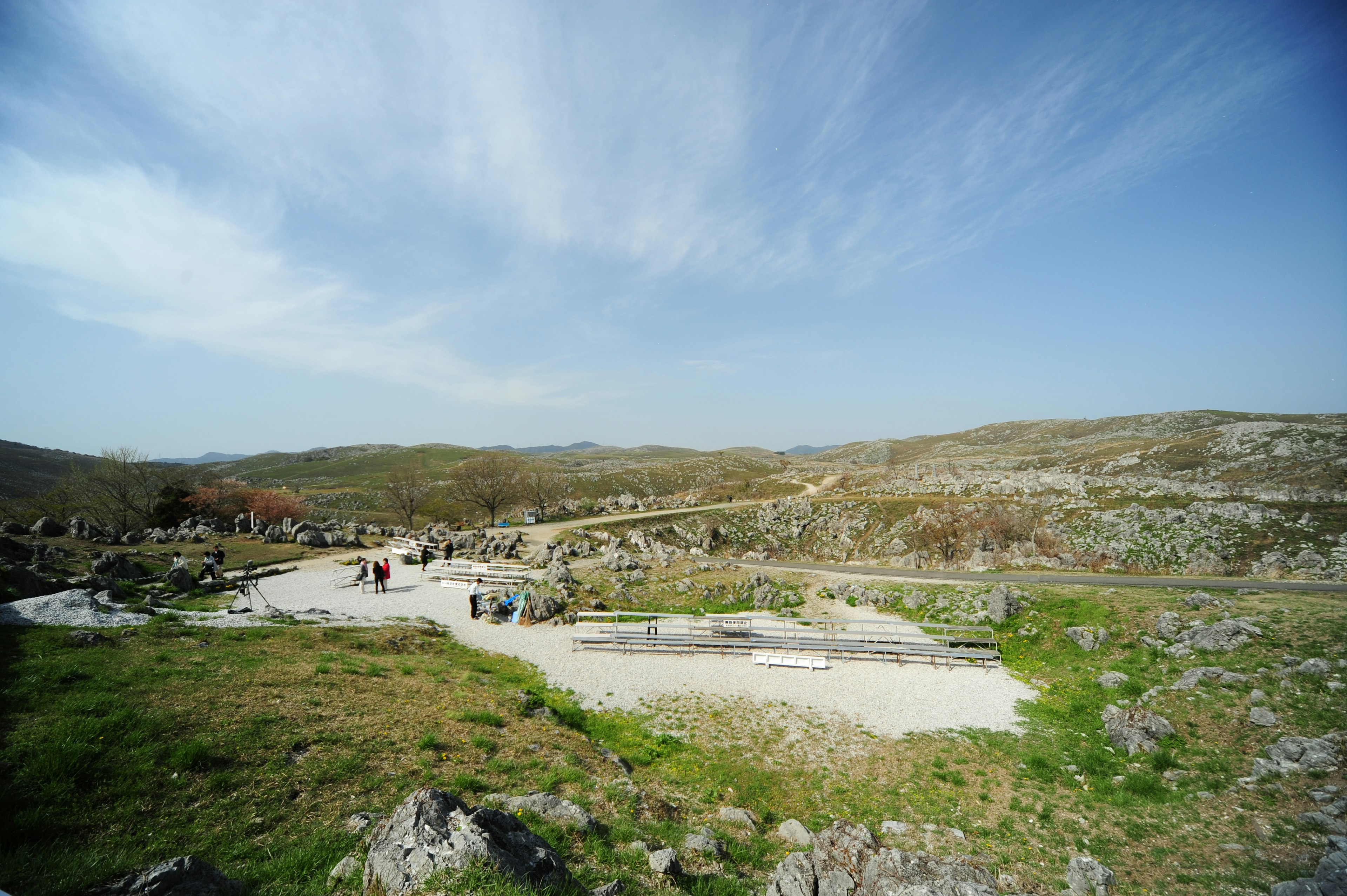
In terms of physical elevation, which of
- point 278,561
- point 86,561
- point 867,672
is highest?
point 86,561

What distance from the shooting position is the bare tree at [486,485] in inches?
2248

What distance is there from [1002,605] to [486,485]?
2025 inches

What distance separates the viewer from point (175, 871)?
531 cm

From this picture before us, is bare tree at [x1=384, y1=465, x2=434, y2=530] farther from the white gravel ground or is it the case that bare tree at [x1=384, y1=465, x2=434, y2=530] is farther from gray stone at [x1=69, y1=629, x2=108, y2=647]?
gray stone at [x1=69, y1=629, x2=108, y2=647]

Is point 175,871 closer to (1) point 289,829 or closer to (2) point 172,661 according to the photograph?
(1) point 289,829

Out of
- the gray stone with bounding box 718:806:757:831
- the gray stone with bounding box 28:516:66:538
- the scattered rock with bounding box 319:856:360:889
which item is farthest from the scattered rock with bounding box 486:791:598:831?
the gray stone with bounding box 28:516:66:538

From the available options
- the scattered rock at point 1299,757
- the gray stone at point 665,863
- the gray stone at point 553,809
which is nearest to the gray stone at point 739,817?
the gray stone at point 665,863

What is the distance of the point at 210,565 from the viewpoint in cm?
2566

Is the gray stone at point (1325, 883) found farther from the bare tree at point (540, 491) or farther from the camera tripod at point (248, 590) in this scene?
the bare tree at point (540, 491)

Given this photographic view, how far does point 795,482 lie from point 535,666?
66163mm

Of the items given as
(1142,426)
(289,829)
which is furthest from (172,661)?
(1142,426)

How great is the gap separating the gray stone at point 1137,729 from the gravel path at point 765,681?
2547 millimetres

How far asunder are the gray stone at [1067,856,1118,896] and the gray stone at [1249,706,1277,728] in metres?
8.00

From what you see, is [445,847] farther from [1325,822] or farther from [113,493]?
[113,493]
